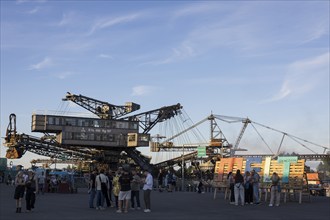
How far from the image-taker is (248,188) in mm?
24625

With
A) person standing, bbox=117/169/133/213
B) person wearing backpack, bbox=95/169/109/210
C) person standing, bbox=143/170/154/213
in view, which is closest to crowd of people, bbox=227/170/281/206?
person standing, bbox=143/170/154/213

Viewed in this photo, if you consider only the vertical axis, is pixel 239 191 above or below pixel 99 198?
above

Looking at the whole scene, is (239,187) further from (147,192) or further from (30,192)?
(30,192)

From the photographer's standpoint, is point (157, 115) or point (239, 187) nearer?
point (239, 187)

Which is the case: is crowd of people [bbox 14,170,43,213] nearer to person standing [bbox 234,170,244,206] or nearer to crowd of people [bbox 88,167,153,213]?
crowd of people [bbox 88,167,153,213]

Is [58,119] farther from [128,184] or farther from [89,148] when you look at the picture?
[128,184]

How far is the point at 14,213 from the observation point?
17.0 metres

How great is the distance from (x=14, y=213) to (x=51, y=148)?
72422 mm

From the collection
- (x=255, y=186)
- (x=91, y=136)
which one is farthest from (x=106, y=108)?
(x=255, y=186)

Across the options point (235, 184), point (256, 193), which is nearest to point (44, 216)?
point (235, 184)

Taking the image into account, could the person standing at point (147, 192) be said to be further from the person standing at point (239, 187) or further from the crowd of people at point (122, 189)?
the person standing at point (239, 187)

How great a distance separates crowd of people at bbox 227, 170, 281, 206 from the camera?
23516mm

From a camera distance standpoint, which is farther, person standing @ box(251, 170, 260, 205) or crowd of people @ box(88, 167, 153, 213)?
person standing @ box(251, 170, 260, 205)

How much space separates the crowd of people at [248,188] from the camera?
23516 mm
